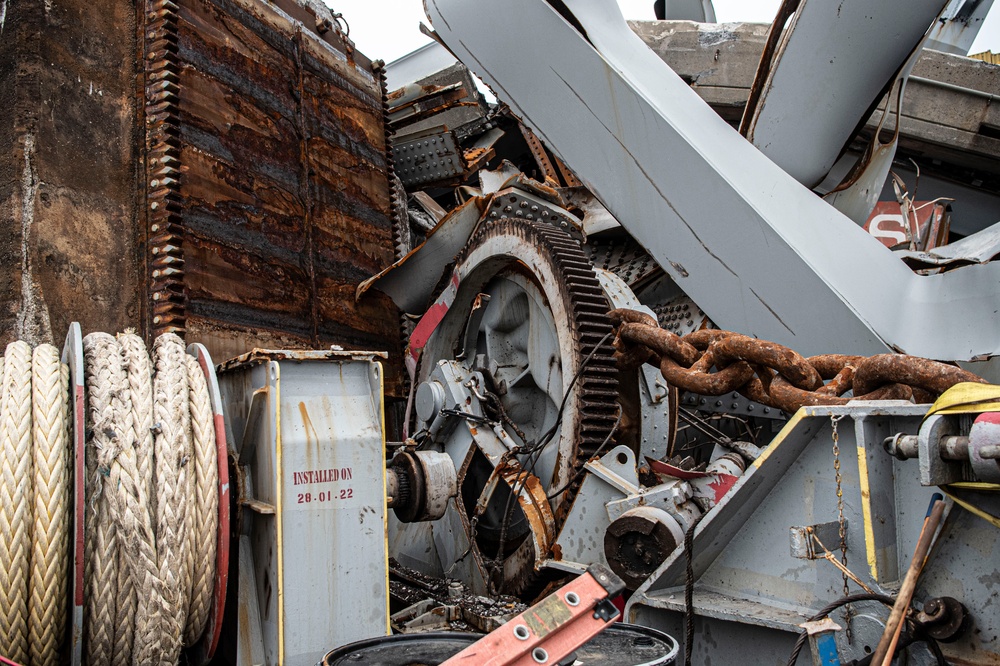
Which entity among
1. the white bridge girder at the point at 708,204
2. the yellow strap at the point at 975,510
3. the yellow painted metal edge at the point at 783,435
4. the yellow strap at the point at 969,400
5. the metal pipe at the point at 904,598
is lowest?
the metal pipe at the point at 904,598

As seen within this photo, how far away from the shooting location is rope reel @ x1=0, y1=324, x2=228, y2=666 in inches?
80.6

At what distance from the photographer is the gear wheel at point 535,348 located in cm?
360

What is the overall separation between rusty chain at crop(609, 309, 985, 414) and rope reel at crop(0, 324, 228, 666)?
1.77 metres

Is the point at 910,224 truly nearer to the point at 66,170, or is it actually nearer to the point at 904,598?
the point at 904,598

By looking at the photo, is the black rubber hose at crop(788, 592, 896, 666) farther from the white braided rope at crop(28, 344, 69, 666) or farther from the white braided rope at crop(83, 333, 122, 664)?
the white braided rope at crop(28, 344, 69, 666)

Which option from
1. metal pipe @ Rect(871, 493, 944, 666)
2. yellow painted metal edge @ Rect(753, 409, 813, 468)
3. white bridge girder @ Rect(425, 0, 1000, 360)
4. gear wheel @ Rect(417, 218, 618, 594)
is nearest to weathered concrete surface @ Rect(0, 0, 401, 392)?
gear wheel @ Rect(417, 218, 618, 594)

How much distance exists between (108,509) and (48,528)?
0.14 m

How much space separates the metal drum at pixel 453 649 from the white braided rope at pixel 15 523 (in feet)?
2.77

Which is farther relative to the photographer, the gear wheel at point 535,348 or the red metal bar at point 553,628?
the gear wheel at point 535,348

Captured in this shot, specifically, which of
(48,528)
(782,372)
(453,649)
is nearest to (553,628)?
(453,649)

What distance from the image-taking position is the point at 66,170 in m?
4.22

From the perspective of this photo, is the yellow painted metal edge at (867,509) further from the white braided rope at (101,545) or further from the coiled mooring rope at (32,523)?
the coiled mooring rope at (32,523)

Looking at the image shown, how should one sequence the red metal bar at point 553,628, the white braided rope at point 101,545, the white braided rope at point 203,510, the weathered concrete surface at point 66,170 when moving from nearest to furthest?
the red metal bar at point 553,628 → the white braided rope at point 101,545 → the white braided rope at point 203,510 → the weathered concrete surface at point 66,170

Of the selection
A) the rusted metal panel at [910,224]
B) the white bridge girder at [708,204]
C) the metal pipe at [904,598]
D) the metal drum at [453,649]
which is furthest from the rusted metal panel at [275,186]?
the rusted metal panel at [910,224]
